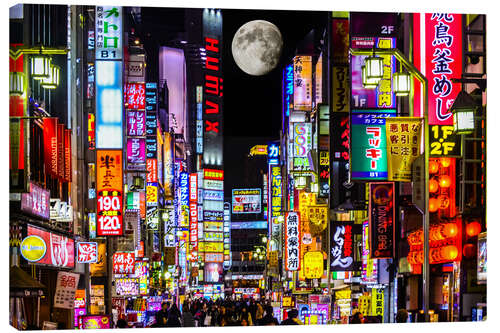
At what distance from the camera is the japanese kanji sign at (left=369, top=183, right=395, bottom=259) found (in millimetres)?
14805

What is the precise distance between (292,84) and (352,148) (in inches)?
511

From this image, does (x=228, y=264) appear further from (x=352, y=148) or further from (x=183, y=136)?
(x=352, y=148)

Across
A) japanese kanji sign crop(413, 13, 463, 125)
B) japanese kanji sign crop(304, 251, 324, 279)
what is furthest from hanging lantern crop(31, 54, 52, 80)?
japanese kanji sign crop(304, 251, 324, 279)

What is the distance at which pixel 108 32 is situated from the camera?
15.3 m

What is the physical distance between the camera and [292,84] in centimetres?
2631

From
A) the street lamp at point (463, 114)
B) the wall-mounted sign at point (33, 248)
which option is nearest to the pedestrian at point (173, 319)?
the wall-mounted sign at point (33, 248)

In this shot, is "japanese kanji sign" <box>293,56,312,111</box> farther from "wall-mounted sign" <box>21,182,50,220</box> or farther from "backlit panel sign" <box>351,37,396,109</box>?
"wall-mounted sign" <box>21,182,50,220</box>

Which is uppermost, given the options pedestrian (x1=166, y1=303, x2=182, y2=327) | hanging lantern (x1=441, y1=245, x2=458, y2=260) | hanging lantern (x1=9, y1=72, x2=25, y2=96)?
hanging lantern (x1=9, y1=72, x2=25, y2=96)

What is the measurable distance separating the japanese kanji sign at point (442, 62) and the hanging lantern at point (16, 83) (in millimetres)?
7590

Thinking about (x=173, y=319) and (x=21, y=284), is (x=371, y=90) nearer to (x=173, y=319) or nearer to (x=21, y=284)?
(x=173, y=319)

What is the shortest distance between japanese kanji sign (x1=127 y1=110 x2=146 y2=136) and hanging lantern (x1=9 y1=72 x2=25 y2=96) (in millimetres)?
9643

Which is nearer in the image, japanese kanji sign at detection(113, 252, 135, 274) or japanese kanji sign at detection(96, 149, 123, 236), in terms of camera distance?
japanese kanji sign at detection(96, 149, 123, 236)

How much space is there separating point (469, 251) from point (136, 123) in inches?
449

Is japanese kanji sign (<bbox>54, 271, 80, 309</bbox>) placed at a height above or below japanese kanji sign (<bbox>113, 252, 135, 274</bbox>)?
above
